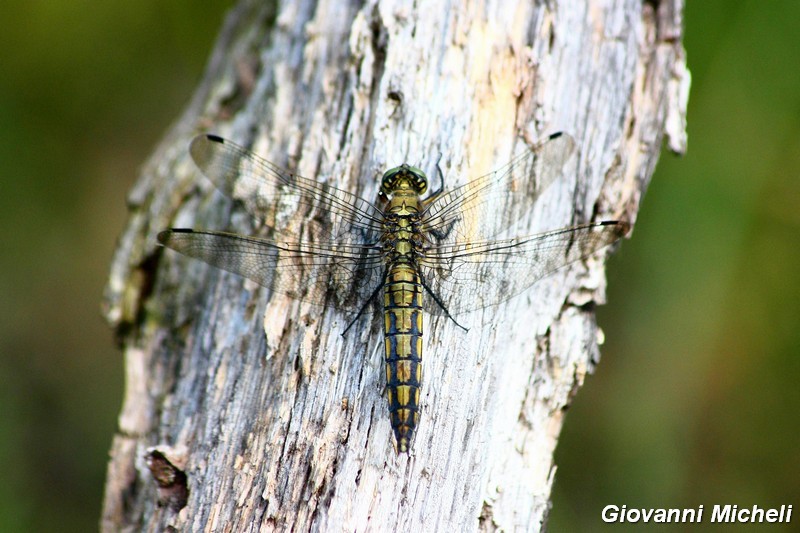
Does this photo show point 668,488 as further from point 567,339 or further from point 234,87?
point 234,87

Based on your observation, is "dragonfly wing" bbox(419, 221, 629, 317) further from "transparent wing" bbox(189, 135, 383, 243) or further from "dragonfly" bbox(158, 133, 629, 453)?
"transparent wing" bbox(189, 135, 383, 243)

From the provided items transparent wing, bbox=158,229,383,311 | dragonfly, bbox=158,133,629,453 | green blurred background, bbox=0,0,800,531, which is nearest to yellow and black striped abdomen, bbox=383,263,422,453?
dragonfly, bbox=158,133,629,453

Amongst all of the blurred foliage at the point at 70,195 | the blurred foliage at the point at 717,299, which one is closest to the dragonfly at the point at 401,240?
the blurred foliage at the point at 717,299

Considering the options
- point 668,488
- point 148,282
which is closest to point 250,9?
point 148,282

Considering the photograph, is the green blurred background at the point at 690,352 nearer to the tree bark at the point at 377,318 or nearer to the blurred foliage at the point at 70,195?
the blurred foliage at the point at 70,195

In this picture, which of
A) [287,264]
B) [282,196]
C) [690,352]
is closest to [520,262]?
[287,264]
